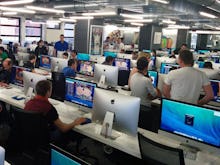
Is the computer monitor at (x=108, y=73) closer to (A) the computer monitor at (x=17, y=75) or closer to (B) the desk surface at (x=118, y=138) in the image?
(B) the desk surface at (x=118, y=138)

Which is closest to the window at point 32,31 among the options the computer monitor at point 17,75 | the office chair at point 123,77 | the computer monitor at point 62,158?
the office chair at point 123,77

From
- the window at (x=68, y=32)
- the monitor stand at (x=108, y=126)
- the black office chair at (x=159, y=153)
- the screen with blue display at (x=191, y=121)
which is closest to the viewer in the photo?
the black office chair at (x=159, y=153)

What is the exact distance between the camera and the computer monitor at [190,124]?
93.9 inches

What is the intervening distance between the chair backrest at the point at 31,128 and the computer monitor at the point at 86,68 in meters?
3.44

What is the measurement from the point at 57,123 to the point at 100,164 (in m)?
1.07

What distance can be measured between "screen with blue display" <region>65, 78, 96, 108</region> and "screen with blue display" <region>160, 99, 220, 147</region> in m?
1.07

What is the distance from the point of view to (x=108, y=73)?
5.05 meters

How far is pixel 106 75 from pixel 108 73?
6 centimetres

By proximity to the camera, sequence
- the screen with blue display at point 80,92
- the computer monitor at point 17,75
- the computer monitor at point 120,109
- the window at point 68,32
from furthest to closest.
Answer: the window at point 68,32 < the computer monitor at point 17,75 < the screen with blue display at point 80,92 < the computer monitor at point 120,109

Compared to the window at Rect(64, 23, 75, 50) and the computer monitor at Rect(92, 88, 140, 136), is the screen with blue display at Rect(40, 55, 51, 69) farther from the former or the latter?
the window at Rect(64, 23, 75, 50)

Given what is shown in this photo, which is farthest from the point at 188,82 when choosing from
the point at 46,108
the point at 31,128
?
the point at 31,128

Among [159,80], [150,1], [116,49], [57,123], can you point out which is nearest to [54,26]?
[116,49]

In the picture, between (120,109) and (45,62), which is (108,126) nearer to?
(120,109)

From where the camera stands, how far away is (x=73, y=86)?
143 inches
